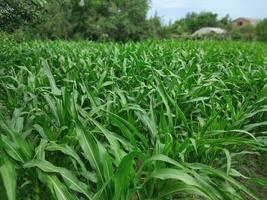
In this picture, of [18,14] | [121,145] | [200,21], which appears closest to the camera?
[121,145]

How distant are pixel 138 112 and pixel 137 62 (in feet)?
7.18

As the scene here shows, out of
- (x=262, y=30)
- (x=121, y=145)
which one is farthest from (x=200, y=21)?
(x=121, y=145)

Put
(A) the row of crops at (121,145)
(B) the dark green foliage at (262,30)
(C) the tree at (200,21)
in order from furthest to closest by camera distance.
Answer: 1. (C) the tree at (200,21)
2. (B) the dark green foliage at (262,30)
3. (A) the row of crops at (121,145)

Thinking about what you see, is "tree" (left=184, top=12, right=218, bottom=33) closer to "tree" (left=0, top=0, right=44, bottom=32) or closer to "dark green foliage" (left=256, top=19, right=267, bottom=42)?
"dark green foliage" (left=256, top=19, right=267, bottom=42)

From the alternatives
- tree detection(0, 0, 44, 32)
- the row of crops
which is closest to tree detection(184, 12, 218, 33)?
tree detection(0, 0, 44, 32)

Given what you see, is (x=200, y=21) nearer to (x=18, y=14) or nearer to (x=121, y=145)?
(x=18, y=14)

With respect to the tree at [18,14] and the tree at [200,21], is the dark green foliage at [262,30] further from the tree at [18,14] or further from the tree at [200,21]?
the tree at [18,14]

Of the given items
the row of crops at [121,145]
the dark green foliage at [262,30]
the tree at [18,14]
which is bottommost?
the dark green foliage at [262,30]

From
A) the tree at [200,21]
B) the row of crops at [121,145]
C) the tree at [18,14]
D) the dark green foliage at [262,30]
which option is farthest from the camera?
the tree at [200,21]

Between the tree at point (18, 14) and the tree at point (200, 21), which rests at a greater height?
the tree at point (18, 14)

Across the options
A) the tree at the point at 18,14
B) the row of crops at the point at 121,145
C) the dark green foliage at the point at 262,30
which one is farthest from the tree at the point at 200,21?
the row of crops at the point at 121,145

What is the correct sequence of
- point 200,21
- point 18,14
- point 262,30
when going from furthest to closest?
point 200,21 < point 262,30 < point 18,14

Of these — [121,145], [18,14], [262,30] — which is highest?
[18,14]

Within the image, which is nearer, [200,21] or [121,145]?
[121,145]
